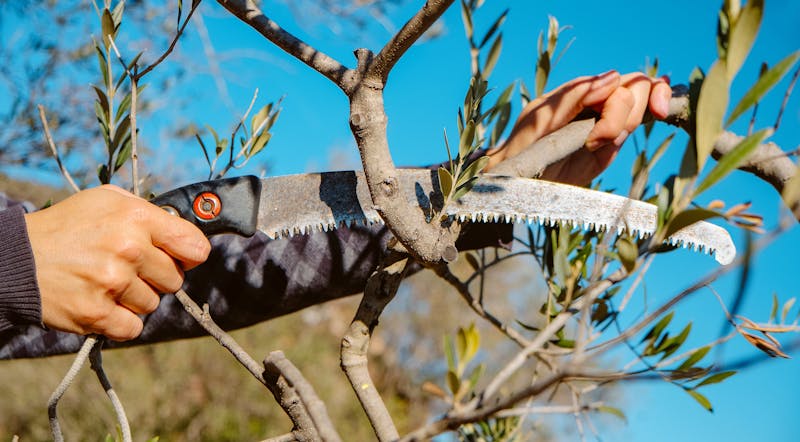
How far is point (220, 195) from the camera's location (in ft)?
4.00

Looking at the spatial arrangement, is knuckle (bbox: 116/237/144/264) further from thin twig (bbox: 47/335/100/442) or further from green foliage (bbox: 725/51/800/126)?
green foliage (bbox: 725/51/800/126)

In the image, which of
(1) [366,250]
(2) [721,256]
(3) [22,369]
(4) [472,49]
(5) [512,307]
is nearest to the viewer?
(2) [721,256]

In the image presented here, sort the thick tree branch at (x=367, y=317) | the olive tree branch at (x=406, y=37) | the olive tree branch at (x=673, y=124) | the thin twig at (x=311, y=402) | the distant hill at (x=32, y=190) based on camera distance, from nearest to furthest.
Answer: the thin twig at (x=311, y=402) < the olive tree branch at (x=406, y=37) < the thick tree branch at (x=367, y=317) < the olive tree branch at (x=673, y=124) < the distant hill at (x=32, y=190)

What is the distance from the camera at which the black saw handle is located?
121cm

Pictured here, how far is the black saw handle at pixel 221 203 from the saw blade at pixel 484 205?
26mm

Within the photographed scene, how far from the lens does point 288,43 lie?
34.5 inches

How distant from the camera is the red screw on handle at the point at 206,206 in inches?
47.9

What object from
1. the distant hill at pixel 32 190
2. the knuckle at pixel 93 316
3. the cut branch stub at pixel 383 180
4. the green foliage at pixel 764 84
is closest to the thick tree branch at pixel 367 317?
the cut branch stub at pixel 383 180

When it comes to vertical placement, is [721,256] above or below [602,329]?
above

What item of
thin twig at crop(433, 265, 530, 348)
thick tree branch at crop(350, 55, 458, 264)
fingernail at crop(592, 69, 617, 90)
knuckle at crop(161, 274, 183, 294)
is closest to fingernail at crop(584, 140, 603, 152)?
fingernail at crop(592, 69, 617, 90)

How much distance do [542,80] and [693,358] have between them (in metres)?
0.68

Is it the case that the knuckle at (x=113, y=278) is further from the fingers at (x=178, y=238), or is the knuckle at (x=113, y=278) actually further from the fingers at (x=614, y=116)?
the fingers at (x=614, y=116)

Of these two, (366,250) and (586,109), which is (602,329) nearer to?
(586,109)

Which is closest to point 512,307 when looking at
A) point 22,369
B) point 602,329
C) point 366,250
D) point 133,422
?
point 133,422
